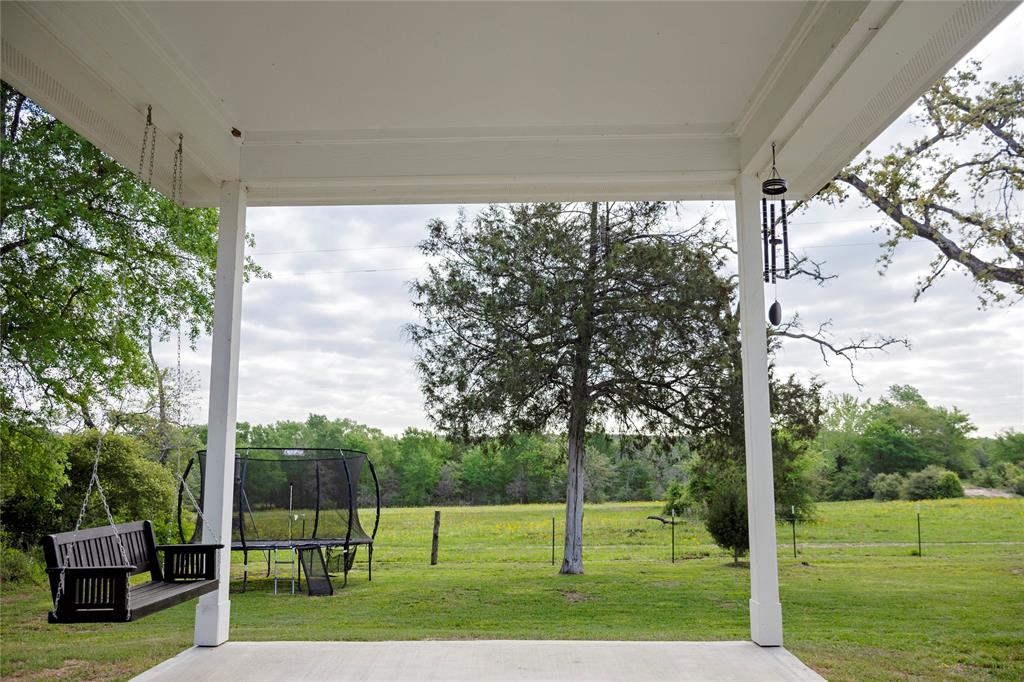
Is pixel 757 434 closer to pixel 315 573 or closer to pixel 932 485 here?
pixel 932 485

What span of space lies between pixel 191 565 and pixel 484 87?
104 inches

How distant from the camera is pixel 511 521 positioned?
6945 mm

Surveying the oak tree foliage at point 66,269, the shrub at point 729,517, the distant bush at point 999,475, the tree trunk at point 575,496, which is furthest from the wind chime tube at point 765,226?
the oak tree foliage at point 66,269

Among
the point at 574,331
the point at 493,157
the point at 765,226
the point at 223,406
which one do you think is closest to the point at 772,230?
the point at 765,226

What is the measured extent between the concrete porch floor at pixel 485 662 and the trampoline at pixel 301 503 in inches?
82.5

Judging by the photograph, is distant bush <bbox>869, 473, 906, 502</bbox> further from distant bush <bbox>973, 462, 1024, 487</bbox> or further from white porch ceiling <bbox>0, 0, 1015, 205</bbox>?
white porch ceiling <bbox>0, 0, 1015, 205</bbox>

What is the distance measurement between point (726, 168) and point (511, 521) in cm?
371

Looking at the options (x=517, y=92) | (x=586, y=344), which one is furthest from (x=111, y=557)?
(x=586, y=344)

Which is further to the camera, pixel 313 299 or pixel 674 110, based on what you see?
pixel 313 299

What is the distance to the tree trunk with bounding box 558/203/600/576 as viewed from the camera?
669cm

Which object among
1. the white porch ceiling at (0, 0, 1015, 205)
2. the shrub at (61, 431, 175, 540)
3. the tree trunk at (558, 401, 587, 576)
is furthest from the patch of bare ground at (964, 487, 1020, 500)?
the shrub at (61, 431, 175, 540)

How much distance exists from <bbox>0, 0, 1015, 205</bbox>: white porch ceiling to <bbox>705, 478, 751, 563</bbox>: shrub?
2.91m

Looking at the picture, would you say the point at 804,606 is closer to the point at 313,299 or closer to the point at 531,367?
the point at 531,367

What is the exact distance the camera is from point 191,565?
378cm
